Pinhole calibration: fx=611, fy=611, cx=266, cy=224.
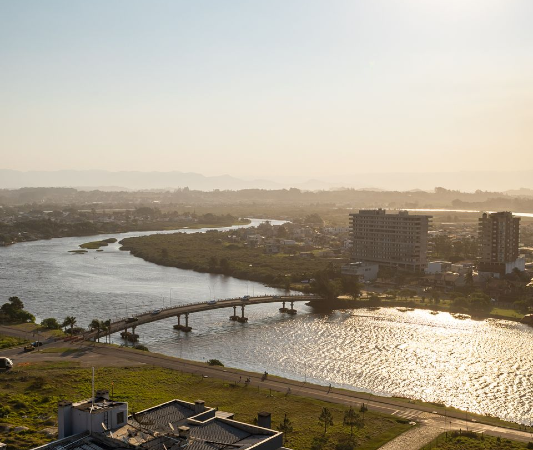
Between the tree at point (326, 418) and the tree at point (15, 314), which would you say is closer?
the tree at point (326, 418)

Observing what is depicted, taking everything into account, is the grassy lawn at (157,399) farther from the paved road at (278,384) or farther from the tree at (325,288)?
the tree at (325,288)

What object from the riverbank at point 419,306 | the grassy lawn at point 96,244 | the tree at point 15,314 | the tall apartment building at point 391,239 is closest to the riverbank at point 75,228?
the grassy lawn at point 96,244

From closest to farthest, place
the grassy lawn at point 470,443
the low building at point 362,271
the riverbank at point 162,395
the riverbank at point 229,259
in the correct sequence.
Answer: the grassy lawn at point 470,443
the riverbank at point 162,395
the low building at point 362,271
the riverbank at point 229,259

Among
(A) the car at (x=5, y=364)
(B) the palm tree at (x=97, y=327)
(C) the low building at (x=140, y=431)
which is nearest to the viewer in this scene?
(C) the low building at (x=140, y=431)

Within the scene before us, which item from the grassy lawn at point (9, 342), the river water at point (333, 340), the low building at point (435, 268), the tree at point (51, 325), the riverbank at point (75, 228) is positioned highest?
the riverbank at point (75, 228)

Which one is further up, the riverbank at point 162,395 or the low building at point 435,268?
the low building at point 435,268

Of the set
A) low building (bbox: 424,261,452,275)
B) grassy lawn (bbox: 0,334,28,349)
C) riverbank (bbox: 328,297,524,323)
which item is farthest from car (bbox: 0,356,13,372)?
low building (bbox: 424,261,452,275)

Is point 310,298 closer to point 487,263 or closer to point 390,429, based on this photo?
point 487,263

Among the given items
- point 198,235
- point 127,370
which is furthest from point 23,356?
point 198,235

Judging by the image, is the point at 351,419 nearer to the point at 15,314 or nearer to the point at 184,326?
the point at 184,326
